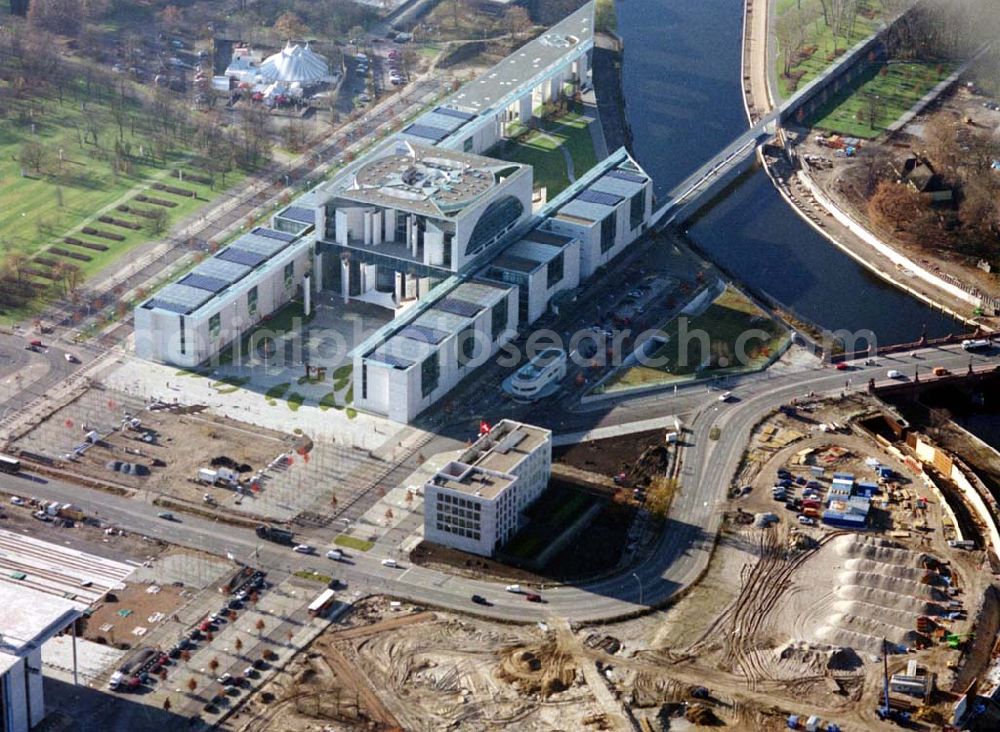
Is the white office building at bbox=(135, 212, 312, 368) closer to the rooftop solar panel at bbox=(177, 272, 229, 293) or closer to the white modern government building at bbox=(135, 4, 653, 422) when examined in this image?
the rooftop solar panel at bbox=(177, 272, 229, 293)

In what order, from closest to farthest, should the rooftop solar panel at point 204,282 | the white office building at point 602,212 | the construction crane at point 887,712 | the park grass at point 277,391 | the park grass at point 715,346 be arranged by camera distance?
the construction crane at point 887,712 < the park grass at point 277,391 < the park grass at point 715,346 < the rooftop solar panel at point 204,282 < the white office building at point 602,212

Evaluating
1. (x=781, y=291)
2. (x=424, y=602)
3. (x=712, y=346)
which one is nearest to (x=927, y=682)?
(x=424, y=602)

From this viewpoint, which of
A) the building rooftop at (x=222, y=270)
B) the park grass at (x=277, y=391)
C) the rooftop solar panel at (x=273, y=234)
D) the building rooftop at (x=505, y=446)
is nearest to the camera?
the building rooftop at (x=505, y=446)

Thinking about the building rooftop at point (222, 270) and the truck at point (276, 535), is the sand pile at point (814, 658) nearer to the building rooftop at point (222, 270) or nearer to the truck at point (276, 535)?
the truck at point (276, 535)

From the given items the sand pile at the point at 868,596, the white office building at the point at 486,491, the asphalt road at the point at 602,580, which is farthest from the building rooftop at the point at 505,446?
the sand pile at the point at 868,596

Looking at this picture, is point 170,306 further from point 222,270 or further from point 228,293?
point 222,270

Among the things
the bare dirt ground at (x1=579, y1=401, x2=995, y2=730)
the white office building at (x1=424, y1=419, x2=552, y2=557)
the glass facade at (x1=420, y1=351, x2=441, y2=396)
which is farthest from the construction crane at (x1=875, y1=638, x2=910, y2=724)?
the glass facade at (x1=420, y1=351, x2=441, y2=396)

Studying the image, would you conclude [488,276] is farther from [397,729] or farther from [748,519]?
[397,729]

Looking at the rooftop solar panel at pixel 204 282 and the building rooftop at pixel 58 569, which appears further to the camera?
the rooftop solar panel at pixel 204 282
